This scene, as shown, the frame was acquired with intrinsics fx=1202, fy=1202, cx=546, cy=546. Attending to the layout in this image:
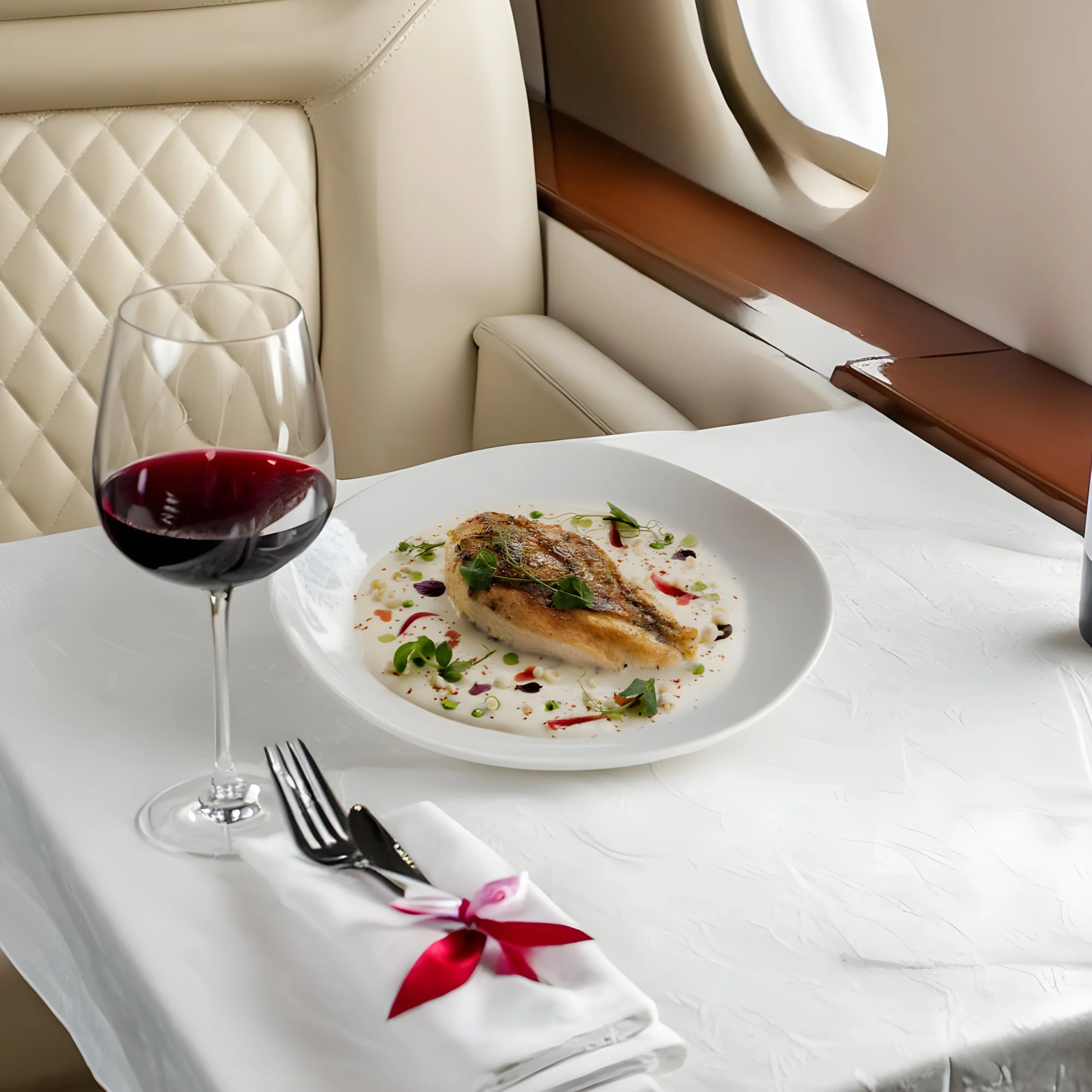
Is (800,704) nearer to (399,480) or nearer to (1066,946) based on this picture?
(1066,946)

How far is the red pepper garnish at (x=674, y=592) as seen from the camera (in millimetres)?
839

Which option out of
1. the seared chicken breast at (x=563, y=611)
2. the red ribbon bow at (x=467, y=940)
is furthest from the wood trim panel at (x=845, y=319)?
the red ribbon bow at (x=467, y=940)

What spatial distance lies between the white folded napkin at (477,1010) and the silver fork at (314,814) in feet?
0.03

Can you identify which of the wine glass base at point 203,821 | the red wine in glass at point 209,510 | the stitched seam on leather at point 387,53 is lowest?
the wine glass base at point 203,821

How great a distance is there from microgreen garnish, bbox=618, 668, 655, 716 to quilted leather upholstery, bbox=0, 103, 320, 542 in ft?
3.44

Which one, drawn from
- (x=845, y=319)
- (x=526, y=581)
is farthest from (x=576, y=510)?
(x=845, y=319)

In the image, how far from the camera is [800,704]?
757 mm

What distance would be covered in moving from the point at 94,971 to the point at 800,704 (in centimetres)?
43

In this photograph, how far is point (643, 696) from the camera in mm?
712

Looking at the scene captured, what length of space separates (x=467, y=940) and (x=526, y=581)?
11.8 inches

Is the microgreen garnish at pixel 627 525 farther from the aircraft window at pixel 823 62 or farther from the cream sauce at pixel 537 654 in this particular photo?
the aircraft window at pixel 823 62

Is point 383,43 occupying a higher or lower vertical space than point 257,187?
higher

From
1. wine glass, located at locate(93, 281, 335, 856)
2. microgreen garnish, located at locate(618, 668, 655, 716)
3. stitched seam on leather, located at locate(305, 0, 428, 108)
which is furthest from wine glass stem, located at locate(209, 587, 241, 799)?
stitched seam on leather, located at locate(305, 0, 428, 108)

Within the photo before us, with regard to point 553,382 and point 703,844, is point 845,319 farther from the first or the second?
point 703,844
